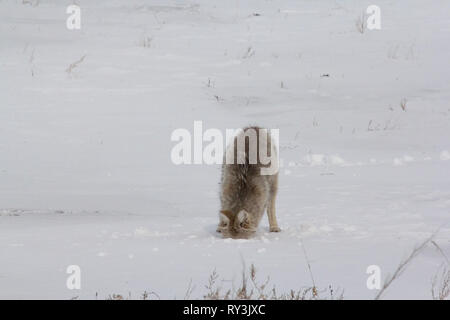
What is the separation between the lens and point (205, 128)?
39.1ft

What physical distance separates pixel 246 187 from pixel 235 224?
0.45 m

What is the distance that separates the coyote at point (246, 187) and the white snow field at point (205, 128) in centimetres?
22

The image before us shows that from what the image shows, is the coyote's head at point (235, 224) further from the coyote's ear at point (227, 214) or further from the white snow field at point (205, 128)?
the white snow field at point (205, 128)

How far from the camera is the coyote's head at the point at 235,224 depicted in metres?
6.75

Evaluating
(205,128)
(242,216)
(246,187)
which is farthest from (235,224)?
(205,128)

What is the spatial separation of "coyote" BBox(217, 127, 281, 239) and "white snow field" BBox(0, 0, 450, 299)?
0.22m

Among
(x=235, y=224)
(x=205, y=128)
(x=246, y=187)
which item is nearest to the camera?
(x=235, y=224)

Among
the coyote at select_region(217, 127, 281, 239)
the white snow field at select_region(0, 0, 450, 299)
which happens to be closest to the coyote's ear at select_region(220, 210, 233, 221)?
the coyote at select_region(217, 127, 281, 239)

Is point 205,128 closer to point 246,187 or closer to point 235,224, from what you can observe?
point 246,187

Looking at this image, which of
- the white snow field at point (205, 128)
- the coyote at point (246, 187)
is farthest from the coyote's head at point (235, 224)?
the white snow field at point (205, 128)

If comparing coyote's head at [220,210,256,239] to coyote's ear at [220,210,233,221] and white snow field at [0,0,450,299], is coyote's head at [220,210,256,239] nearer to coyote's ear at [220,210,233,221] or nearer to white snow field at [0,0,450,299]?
coyote's ear at [220,210,233,221]

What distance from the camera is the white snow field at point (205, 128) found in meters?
5.62

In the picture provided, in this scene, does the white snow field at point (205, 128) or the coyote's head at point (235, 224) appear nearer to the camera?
the white snow field at point (205, 128)

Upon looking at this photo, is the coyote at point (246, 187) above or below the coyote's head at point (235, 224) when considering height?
above
